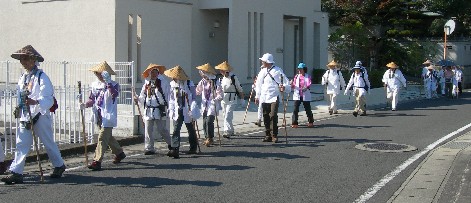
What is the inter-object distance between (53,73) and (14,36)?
5312 millimetres

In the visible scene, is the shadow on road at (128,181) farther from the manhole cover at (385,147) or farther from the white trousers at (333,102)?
the white trousers at (333,102)

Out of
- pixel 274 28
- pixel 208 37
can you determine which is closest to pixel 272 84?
pixel 208 37

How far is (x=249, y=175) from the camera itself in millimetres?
9461

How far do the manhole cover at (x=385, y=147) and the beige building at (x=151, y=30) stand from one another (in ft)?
33.4

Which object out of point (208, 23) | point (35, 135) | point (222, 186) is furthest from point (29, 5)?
point (222, 186)

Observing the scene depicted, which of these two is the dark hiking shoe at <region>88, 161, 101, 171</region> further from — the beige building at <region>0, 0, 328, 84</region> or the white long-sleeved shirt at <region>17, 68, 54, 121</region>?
the beige building at <region>0, 0, 328, 84</region>

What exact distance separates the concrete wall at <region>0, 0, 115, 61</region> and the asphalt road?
26.5ft

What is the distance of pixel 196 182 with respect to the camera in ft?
Answer: 29.3

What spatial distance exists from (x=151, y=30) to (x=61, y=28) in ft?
9.92

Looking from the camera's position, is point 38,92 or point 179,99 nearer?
point 38,92

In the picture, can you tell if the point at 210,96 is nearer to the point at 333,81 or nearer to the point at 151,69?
the point at 151,69

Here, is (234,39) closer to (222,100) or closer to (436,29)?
(222,100)

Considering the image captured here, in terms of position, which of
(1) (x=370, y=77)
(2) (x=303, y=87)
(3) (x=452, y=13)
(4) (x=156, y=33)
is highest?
(3) (x=452, y=13)

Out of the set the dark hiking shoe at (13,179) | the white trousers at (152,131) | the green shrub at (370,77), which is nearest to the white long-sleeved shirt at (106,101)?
the white trousers at (152,131)
